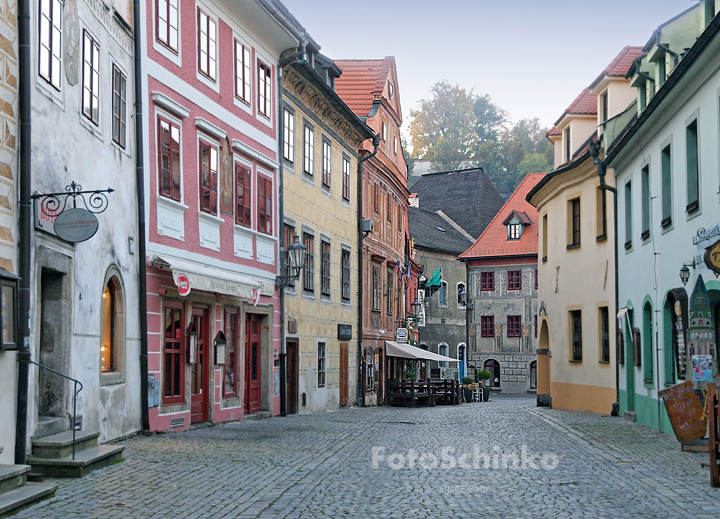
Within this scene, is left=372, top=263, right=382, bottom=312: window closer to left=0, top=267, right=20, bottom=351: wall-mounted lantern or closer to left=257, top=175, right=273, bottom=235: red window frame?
left=257, top=175, right=273, bottom=235: red window frame

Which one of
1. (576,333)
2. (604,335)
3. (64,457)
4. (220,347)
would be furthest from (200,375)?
(576,333)

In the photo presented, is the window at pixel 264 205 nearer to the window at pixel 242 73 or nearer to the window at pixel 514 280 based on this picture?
the window at pixel 242 73

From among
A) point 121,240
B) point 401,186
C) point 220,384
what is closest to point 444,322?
point 401,186

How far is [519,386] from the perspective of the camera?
58.1 m

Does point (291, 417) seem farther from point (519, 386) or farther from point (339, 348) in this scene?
point (519, 386)

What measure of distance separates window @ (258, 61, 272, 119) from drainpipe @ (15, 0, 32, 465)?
12056 millimetres

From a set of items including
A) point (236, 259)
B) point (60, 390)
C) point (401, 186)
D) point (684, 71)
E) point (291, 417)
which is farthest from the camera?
point (401, 186)

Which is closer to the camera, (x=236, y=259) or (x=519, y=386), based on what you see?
(x=236, y=259)

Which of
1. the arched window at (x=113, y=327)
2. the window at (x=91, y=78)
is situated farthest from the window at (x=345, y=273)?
the window at (x=91, y=78)

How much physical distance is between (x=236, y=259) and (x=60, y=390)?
349 inches

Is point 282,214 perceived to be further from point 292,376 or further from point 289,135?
point 292,376

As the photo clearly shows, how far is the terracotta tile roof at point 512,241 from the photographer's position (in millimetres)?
57469

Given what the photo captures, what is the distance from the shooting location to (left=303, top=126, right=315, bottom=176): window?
26.4 metres

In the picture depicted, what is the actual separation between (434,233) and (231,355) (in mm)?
42538
